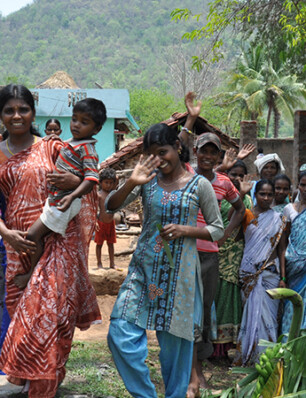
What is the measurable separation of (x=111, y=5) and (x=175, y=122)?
569ft

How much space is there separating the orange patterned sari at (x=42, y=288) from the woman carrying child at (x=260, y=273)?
6.56ft

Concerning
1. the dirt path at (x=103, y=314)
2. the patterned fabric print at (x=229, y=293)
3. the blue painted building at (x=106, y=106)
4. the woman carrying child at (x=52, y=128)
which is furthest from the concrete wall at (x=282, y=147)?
the patterned fabric print at (x=229, y=293)

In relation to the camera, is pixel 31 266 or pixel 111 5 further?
pixel 111 5

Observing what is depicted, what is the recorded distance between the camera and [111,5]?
175750mm

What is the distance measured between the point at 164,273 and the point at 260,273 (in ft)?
6.25

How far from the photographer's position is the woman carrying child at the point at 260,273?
5258mm

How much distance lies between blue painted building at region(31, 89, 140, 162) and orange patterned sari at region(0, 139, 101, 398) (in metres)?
25.1

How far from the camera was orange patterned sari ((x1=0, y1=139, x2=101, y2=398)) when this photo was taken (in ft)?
11.0

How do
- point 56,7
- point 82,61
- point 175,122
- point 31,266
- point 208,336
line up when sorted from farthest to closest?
point 56,7, point 82,61, point 175,122, point 208,336, point 31,266

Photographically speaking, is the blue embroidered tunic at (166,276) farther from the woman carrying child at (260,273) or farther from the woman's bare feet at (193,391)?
the woman carrying child at (260,273)

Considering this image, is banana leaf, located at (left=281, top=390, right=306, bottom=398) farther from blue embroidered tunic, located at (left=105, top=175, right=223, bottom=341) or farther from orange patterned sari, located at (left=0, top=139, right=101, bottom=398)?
orange patterned sari, located at (left=0, top=139, right=101, bottom=398)

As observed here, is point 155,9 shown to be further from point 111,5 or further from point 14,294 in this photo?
point 14,294

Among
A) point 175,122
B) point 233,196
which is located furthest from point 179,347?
point 175,122

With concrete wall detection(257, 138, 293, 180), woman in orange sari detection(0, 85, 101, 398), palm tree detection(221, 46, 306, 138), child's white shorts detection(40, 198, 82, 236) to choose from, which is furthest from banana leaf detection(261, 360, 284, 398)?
palm tree detection(221, 46, 306, 138)
